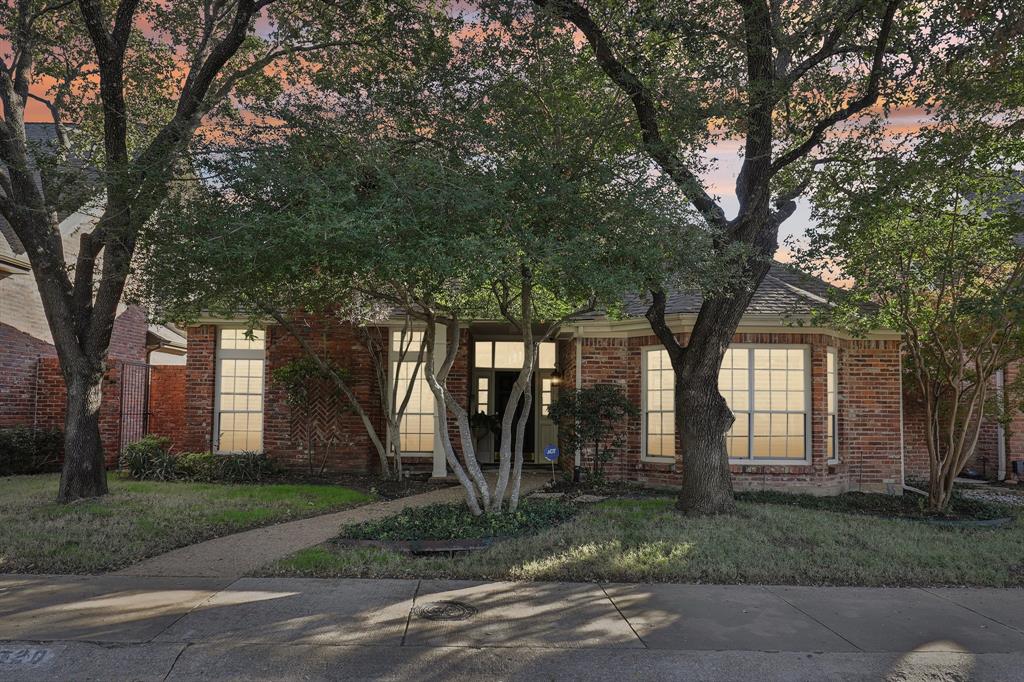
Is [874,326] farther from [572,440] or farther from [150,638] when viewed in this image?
[150,638]

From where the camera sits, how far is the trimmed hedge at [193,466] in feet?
40.5

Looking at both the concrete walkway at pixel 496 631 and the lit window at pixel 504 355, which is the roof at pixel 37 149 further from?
the lit window at pixel 504 355

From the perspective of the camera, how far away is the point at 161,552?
7203 millimetres

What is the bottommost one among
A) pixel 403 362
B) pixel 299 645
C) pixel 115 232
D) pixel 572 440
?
pixel 299 645

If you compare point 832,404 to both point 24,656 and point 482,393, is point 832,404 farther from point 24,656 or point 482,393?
point 24,656

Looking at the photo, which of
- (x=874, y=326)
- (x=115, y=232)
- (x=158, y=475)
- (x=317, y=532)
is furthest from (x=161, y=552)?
(x=874, y=326)

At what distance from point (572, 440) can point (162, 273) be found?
7308 millimetres

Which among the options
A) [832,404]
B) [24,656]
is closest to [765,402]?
[832,404]

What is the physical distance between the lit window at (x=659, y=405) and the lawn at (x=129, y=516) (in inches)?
198

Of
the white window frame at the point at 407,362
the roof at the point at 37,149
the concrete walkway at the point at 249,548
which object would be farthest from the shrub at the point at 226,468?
the roof at the point at 37,149

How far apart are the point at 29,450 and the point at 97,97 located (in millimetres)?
6583

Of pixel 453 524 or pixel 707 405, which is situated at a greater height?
pixel 707 405

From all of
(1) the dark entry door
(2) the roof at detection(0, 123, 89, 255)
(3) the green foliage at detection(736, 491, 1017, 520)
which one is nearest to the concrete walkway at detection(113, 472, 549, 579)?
(2) the roof at detection(0, 123, 89, 255)

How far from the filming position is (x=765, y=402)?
A: 1199 centimetres
